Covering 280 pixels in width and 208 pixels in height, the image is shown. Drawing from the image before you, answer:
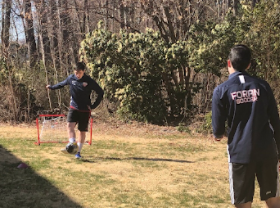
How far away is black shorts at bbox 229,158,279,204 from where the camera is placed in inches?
117

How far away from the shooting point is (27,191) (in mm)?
4957

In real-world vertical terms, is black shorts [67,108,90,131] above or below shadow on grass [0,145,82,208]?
above

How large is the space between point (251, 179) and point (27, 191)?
343 cm

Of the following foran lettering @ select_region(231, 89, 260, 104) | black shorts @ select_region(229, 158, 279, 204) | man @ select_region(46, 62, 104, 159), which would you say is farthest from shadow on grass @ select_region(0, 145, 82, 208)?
foran lettering @ select_region(231, 89, 260, 104)

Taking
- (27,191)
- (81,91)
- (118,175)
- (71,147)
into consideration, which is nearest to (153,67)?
(81,91)

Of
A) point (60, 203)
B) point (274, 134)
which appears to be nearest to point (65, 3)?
point (60, 203)

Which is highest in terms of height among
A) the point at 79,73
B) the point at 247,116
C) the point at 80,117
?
the point at 79,73

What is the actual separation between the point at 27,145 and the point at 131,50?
5.77 meters

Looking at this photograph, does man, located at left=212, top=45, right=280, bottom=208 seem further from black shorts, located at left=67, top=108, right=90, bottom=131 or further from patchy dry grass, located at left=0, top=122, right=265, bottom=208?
black shorts, located at left=67, top=108, right=90, bottom=131

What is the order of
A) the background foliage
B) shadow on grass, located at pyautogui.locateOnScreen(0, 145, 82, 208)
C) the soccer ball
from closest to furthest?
shadow on grass, located at pyautogui.locateOnScreen(0, 145, 82, 208) < the soccer ball < the background foliage

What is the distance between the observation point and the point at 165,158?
7441 millimetres

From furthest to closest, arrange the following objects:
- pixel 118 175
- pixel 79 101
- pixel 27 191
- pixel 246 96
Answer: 1. pixel 79 101
2. pixel 118 175
3. pixel 27 191
4. pixel 246 96

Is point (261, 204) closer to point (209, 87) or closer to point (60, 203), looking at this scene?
point (60, 203)

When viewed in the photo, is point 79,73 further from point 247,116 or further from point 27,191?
point 247,116
